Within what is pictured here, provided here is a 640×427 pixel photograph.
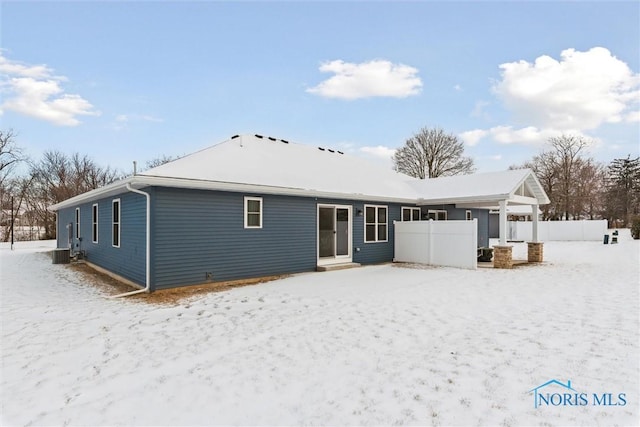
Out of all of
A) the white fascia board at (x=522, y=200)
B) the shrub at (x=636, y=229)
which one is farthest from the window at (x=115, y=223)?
the shrub at (x=636, y=229)

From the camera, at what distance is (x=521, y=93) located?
16.5m

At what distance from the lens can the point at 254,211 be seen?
29.9ft

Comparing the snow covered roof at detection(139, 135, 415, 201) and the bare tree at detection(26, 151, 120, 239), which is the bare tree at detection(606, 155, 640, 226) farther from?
the bare tree at detection(26, 151, 120, 239)

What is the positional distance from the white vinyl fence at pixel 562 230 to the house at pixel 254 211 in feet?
42.7

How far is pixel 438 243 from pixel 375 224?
90.3 inches

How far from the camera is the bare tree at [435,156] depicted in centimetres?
3002

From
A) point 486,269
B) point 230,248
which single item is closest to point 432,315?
point 230,248

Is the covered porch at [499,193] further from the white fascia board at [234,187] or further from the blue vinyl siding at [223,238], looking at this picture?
the blue vinyl siding at [223,238]

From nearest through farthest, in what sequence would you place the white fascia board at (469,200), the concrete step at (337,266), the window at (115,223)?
the window at (115,223) → the concrete step at (337,266) → the white fascia board at (469,200)

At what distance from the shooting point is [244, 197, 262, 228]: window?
8914mm

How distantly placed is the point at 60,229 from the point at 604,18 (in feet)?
79.3

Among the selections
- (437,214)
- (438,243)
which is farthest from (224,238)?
(437,214)

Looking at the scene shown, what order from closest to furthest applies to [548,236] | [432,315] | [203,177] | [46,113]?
1. [432,315]
2. [203,177]
3. [46,113]
4. [548,236]

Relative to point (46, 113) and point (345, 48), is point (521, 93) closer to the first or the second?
point (345, 48)
